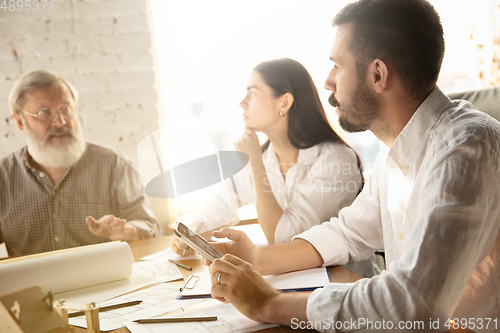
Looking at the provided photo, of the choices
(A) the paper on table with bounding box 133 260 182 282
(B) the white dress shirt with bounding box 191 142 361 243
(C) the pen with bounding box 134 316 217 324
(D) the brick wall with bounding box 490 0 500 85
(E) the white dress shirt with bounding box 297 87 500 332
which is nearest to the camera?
(E) the white dress shirt with bounding box 297 87 500 332

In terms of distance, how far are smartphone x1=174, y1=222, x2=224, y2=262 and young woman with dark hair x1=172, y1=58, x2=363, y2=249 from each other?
59cm

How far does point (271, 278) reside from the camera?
88 cm

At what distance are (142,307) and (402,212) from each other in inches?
22.7

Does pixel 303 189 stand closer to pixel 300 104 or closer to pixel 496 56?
Result: pixel 300 104

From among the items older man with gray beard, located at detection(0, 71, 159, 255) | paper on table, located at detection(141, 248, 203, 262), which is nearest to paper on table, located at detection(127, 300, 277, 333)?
paper on table, located at detection(141, 248, 203, 262)

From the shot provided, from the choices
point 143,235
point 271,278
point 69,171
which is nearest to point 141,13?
point 69,171

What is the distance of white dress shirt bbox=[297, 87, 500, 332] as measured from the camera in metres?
0.52

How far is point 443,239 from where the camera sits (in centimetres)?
52

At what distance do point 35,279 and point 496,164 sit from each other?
85 centimetres

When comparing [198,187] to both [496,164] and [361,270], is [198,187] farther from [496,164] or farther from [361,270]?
[496,164]

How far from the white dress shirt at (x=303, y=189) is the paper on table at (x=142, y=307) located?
1.86 feet

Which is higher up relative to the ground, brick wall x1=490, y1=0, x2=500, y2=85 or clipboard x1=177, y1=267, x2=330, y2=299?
brick wall x1=490, y1=0, x2=500, y2=85

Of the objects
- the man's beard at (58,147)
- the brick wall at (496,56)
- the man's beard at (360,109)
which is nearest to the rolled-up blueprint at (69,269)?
the man's beard at (360,109)

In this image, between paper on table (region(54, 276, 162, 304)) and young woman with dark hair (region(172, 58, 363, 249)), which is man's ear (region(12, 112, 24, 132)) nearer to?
young woman with dark hair (region(172, 58, 363, 249))
